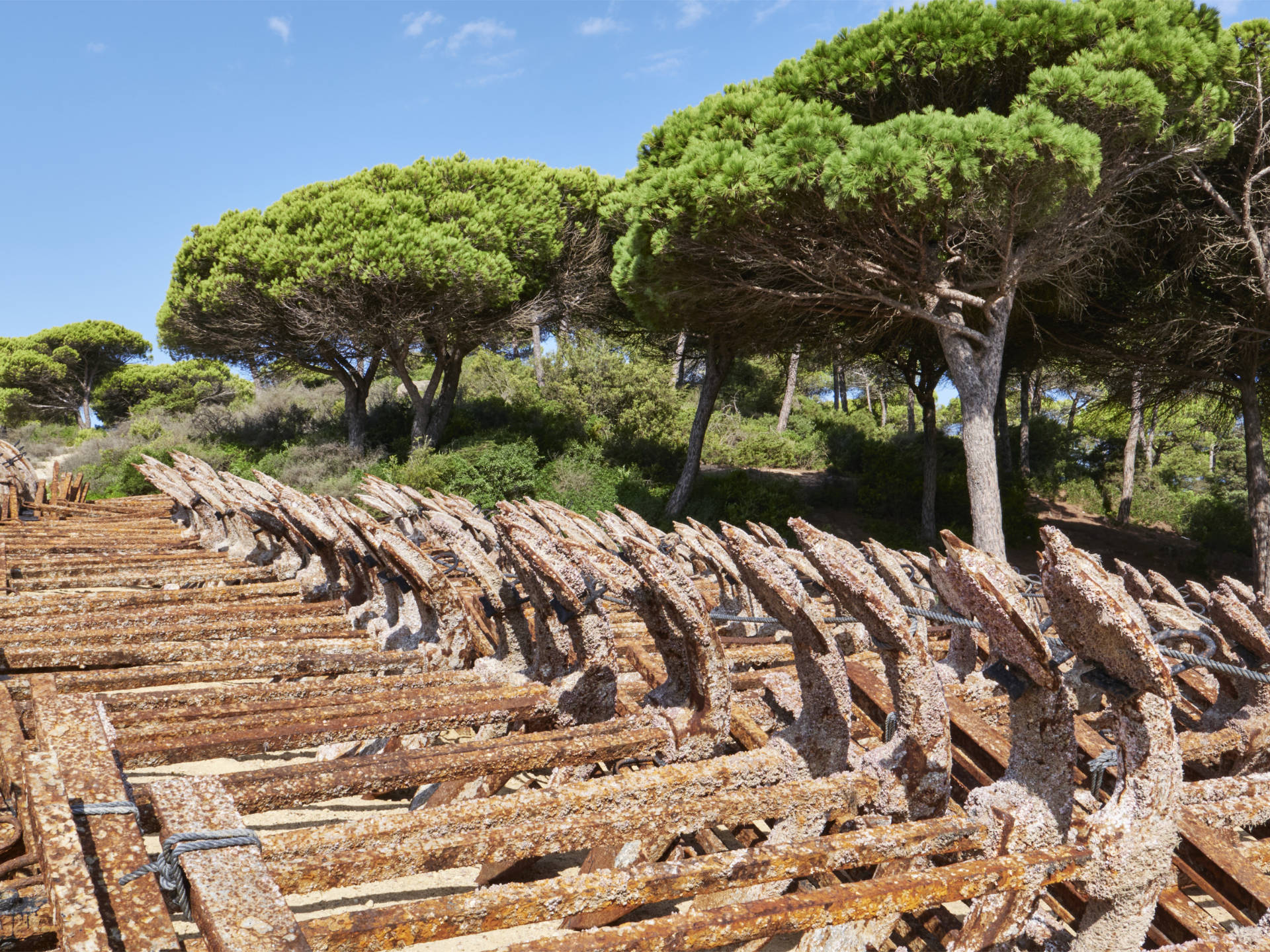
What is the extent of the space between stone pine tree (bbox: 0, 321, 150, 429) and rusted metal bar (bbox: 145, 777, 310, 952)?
127 feet

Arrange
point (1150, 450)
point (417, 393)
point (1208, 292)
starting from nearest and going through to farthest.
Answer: point (1208, 292), point (417, 393), point (1150, 450)

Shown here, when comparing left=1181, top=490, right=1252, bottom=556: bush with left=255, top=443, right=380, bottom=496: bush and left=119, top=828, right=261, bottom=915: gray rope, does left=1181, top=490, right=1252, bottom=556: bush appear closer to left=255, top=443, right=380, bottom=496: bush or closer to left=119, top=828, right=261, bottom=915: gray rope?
left=255, top=443, right=380, bottom=496: bush

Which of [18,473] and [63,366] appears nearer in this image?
[18,473]

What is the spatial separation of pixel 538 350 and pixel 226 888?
3221cm

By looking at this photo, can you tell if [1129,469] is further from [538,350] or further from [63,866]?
[63,866]

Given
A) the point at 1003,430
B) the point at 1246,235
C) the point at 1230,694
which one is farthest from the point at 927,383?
the point at 1230,694

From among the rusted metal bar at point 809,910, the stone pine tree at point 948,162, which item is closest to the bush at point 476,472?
the stone pine tree at point 948,162

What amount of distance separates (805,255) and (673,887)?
1187 cm

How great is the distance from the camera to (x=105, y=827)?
61.1 inches

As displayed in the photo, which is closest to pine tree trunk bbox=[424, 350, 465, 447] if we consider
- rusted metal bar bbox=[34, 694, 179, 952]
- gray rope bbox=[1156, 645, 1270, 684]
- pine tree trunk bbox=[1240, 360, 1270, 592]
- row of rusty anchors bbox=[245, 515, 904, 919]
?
pine tree trunk bbox=[1240, 360, 1270, 592]

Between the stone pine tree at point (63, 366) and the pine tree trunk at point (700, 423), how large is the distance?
2906 centimetres

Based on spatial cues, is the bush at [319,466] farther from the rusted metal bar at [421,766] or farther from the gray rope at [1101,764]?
the gray rope at [1101,764]

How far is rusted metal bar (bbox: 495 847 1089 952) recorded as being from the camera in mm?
1337

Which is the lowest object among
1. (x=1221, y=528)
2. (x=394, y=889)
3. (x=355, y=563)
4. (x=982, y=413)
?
(x=1221, y=528)
